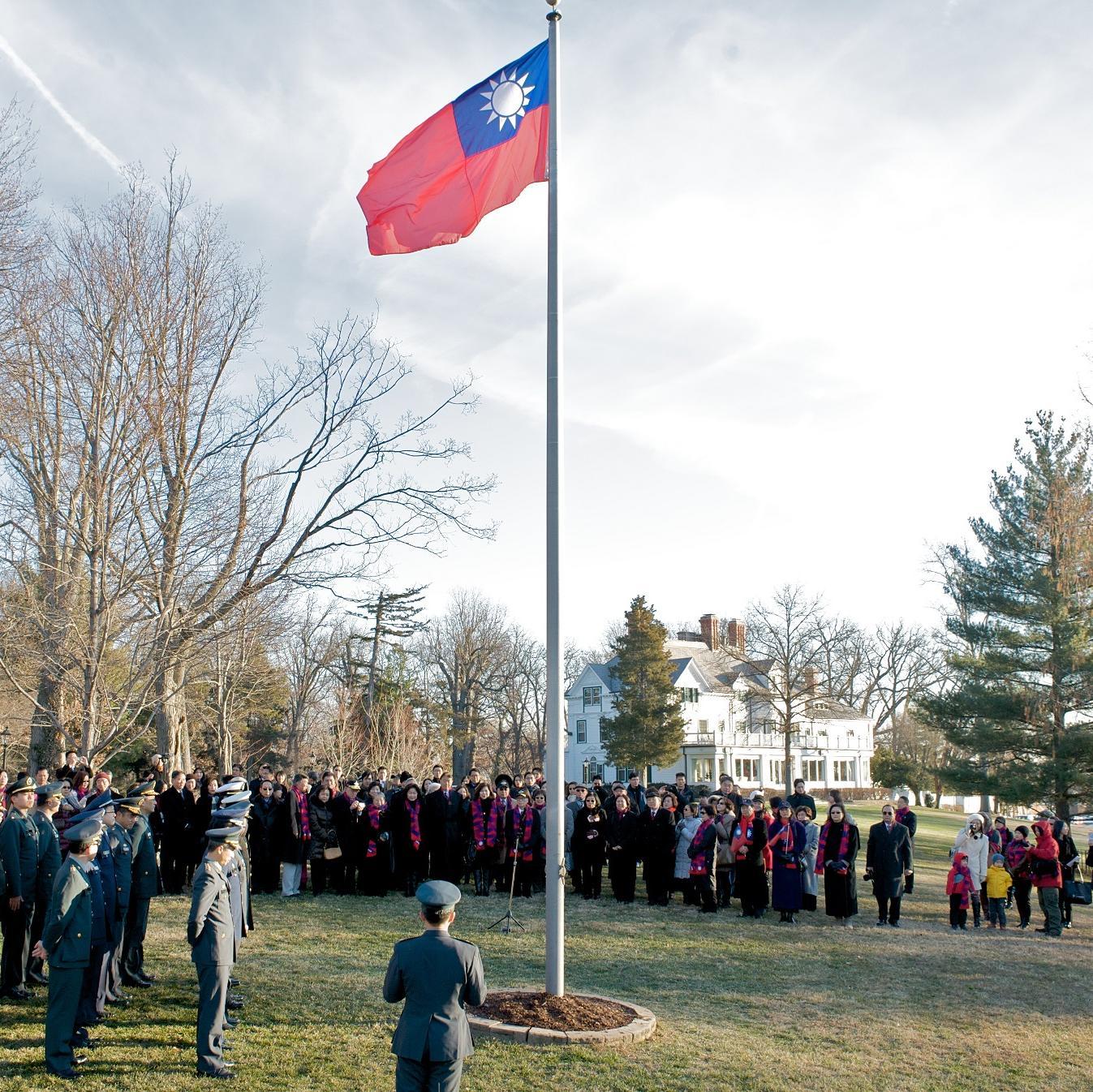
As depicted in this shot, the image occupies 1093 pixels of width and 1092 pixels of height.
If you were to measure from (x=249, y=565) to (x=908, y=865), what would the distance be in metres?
13.1

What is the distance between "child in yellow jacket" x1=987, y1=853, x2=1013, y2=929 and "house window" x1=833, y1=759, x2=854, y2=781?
57.1 m

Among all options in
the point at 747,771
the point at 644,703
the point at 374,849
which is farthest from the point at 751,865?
the point at 747,771

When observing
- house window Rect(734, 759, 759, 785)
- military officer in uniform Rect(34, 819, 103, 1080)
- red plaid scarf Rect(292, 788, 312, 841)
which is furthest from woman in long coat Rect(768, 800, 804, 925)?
house window Rect(734, 759, 759, 785)

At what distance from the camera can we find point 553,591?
9.34 m

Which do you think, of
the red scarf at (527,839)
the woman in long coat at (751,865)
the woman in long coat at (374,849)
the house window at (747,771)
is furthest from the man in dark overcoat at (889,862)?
the house window at (747,771)

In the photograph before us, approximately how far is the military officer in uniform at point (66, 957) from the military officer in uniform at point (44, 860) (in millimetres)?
2281

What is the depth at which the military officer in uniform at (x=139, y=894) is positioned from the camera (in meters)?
9.84

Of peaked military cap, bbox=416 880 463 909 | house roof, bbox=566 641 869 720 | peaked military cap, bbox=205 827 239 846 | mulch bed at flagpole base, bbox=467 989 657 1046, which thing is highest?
house roof, bbox=566 641 869 720

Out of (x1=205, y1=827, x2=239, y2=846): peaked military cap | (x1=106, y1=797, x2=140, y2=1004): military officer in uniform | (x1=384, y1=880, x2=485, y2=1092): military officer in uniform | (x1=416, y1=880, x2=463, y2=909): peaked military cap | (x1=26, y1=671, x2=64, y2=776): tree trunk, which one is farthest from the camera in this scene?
(x1=26, y1=671, x2=64, y2=776): tree trunk

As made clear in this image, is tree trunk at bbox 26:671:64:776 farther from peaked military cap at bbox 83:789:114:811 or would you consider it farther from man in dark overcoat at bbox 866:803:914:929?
man in dark overcoat at bbox 866:803:914:929

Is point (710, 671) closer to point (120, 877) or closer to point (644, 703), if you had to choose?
point (644, 703)

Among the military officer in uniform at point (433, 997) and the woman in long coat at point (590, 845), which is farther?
the woman in long coat at point (590, 845)

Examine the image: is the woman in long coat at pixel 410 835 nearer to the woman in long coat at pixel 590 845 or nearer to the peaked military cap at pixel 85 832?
the woman in long coat at pixel 590 845

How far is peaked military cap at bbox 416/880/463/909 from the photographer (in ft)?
18.1
